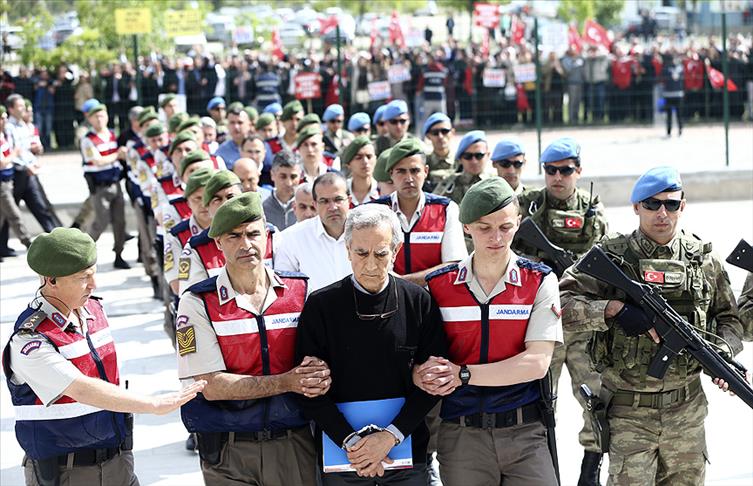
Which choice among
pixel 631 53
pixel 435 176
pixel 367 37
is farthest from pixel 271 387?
pixel 367 37

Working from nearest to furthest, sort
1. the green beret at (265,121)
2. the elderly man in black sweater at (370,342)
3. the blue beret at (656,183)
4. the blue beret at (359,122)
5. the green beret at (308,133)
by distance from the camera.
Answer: the elderly man in black sweater at (370,342), the blue beret at (656,183), the green beret at (308,133), the blue beret at (359,122), the green beret at (265,121)

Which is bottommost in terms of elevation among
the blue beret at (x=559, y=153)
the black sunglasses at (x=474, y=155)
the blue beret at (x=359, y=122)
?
the blue beret at (x=359, y=122)

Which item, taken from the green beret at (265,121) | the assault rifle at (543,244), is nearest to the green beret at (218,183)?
the assault rifle at (543,244)

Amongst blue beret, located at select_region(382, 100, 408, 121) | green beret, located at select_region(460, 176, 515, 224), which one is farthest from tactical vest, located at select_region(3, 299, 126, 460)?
blue beret, located at select_region(382, 100, 408, 121)

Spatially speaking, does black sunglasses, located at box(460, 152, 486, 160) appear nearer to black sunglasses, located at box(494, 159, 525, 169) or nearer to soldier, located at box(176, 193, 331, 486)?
black sunglasses, located at box(494, 159, 525, 169)

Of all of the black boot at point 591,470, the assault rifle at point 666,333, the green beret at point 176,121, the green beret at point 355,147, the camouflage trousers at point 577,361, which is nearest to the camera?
the assault rifle at point 666,333

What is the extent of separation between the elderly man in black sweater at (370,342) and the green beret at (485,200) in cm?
36

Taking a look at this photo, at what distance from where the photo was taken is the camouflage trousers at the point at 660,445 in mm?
5801

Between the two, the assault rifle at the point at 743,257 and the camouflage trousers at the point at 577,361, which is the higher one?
the assault rifle at the point at 743,257

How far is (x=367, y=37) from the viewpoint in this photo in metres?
51.2

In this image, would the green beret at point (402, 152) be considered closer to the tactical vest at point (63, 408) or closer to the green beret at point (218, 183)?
the green beret at point (218, 183)

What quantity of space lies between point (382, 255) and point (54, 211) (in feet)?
44.1

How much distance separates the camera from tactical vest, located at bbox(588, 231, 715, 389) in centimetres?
576

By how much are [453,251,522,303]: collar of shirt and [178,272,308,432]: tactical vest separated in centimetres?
75
